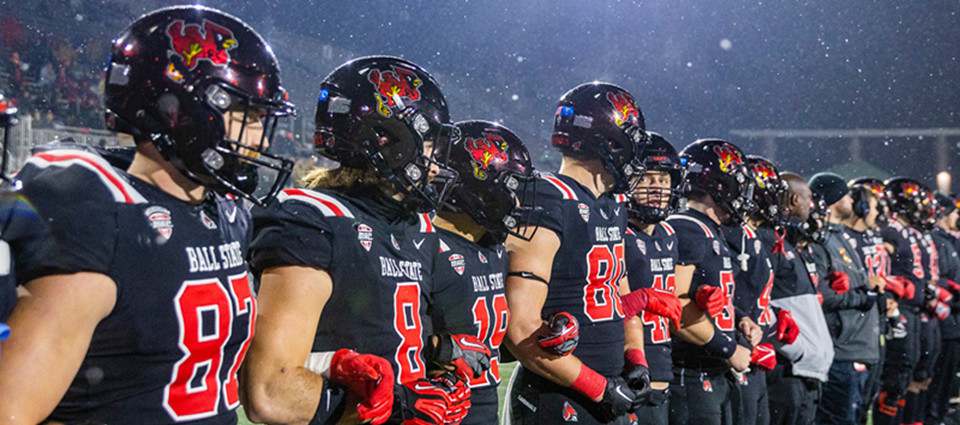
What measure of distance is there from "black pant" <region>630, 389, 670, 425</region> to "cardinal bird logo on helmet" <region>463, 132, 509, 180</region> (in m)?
1.44

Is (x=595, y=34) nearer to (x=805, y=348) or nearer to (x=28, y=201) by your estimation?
(x=805, y=348)

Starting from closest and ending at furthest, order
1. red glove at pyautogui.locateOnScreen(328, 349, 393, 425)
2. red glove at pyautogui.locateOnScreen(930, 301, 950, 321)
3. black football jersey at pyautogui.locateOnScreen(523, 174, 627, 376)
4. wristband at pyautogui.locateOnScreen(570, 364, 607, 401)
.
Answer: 1. red glove at pyautogui.locateOnScreen(328, 349, 393, 425)
2. wristband at pyautogui.locateOnScreen(570, 364, 607, 401)
3. black football jersey at pyautogui.locateOnScreen(523, 174, 627, 376)
4. red glove at pyautogui.locateOnScreen(930, 301, 950, 321)

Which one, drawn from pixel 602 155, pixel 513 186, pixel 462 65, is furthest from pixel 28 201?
pixel 462 65

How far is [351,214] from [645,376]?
1.93 metres

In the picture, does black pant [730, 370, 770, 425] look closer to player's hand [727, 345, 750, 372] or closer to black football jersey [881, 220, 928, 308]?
player's hand [727, 345, 750, 372]

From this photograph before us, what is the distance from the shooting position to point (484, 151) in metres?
3.48

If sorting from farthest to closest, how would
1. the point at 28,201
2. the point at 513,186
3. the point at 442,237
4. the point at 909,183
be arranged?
the point at 909,183 < the point at 513,186 < the point at 442,237 < the point at 28,201

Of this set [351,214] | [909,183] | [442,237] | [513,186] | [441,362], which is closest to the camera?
[351,214]

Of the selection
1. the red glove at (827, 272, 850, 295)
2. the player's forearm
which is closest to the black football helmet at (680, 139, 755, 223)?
the red glove at (827, 272, 850, 295)

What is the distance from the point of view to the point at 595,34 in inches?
926

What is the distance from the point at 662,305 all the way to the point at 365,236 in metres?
2.03

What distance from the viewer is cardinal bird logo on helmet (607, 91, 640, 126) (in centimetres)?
414

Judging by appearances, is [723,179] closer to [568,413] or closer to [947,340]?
[568,413]

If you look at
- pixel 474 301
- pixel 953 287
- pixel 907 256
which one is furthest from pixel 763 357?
pixel 953 287
